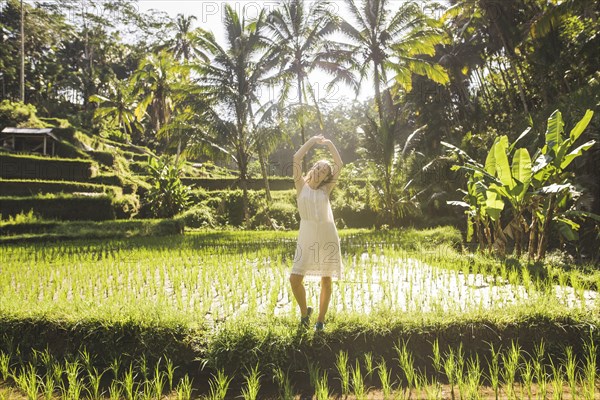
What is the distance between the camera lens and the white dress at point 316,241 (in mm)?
3199

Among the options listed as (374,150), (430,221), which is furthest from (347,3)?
(430,221)

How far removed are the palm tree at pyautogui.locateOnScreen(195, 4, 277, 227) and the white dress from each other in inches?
445

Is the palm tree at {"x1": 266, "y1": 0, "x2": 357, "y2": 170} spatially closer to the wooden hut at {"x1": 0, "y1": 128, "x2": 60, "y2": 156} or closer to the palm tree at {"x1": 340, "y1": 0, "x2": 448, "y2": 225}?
the palm tree at {"x1": 340, "y1": 0, "x2": 448, "y2": 225}

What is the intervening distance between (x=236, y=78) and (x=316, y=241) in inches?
511

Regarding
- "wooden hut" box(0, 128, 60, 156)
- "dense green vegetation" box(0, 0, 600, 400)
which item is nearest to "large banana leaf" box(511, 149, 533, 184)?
"dense green vegetation" box(0, 0, 600, 400)

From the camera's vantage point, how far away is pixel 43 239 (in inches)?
402

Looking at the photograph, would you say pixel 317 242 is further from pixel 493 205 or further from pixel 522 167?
pixel 522 167

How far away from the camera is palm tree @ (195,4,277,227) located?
14312mm

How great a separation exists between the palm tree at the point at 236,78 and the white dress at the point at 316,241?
1131 centimetres

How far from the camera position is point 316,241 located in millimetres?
3207

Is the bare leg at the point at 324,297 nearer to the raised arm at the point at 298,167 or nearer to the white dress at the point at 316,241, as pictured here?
the white dress at the point at 316,241

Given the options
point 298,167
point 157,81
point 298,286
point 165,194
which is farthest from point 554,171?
point 157,81

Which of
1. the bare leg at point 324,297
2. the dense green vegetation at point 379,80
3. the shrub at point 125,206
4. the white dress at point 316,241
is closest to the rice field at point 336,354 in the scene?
the bare leg at point 324,297

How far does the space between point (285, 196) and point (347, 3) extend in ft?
28.8
